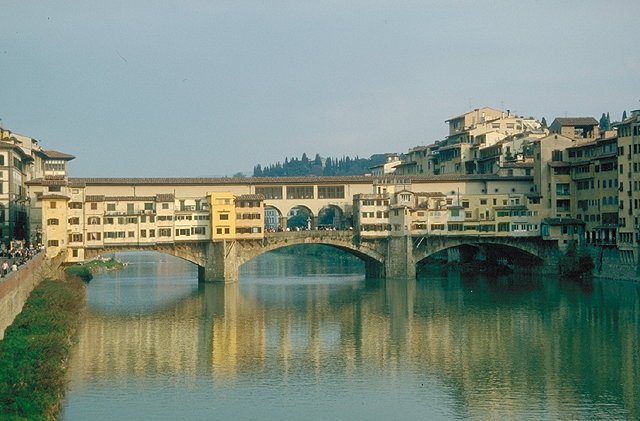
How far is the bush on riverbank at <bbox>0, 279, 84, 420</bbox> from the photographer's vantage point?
66.8 feet

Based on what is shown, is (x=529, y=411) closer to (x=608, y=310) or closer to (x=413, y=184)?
(x=608, y=310)

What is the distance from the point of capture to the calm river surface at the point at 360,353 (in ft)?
80.2

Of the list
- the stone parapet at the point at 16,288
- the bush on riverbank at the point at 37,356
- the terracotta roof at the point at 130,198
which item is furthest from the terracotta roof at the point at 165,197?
the bush on riverbank at the point at 37,356

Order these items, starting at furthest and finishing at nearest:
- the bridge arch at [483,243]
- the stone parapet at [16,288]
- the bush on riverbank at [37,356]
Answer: the bridge arch at [483,243] → the stone parapet at [16,288] → the bush on riverbank at [37,356]

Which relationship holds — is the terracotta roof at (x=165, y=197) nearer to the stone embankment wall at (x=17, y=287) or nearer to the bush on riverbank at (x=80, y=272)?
the bush on riverbank at (x=80, y=272)

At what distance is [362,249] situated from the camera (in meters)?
57.6

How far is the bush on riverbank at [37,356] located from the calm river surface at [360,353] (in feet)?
2.99

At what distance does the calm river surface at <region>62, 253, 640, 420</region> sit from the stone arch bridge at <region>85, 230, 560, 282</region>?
2.11 meters

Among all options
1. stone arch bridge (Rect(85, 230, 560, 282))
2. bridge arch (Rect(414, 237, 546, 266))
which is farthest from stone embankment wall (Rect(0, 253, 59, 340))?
bridge arch (Rect(414, 237, 546, 266))

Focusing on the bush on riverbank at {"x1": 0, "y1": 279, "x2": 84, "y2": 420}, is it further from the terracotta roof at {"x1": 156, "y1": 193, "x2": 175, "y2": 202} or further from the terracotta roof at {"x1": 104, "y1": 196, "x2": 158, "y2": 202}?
the terracotta roof at {"x1": 156, "y1": 193, "x2": 175, "y2": 202}

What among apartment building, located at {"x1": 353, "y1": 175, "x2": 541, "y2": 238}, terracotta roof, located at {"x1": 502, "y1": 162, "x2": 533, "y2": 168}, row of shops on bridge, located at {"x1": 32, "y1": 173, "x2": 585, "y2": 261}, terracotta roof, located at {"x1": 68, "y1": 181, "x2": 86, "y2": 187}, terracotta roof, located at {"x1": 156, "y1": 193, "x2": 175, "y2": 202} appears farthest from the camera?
terracotta roof, located at {"x1": 502, "y1": 162, "x2": 533, "y2": 168}

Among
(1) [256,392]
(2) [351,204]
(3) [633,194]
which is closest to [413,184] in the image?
(2) [351,204]

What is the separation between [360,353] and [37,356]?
11352 millimetres

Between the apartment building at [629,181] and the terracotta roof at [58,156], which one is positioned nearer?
the apartment building at [629,181]
